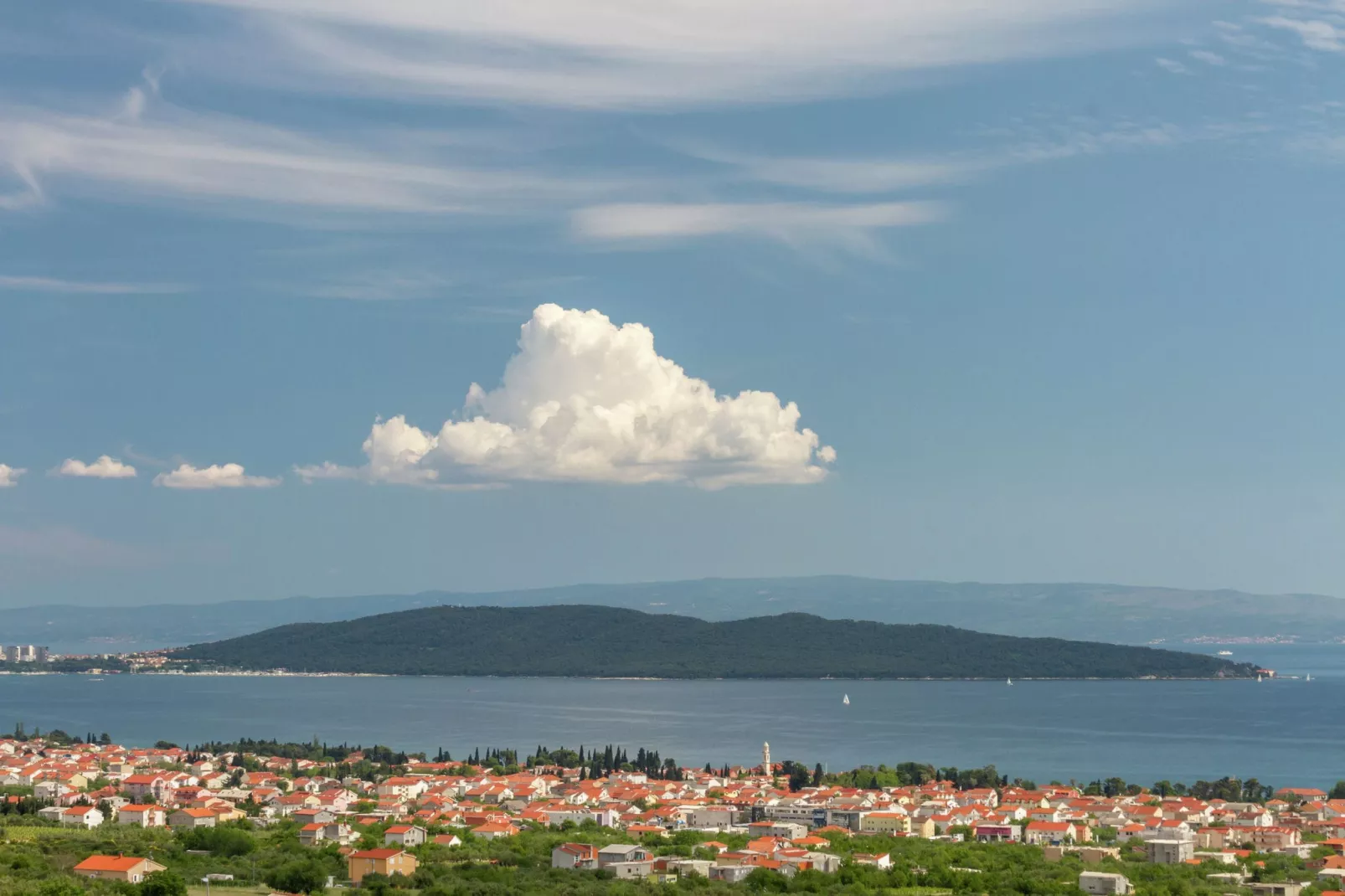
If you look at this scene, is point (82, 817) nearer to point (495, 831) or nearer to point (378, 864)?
point (495, 831)

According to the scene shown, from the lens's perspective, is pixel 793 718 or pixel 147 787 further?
pixel 793 718

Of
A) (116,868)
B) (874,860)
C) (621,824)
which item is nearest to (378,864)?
(116,868)

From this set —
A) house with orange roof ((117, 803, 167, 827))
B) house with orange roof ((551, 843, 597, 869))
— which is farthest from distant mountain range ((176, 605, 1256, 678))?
house with orange roof ((551, 843, 597, 869))

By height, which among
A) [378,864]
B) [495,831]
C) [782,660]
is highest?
[782,660]

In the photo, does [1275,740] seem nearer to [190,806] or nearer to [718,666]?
[190,806]

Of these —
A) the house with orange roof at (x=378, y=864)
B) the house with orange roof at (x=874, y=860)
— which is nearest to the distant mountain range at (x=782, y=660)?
the house with orange roof at (x=874, y=860)

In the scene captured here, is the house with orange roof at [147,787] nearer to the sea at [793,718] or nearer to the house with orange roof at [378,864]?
the house with orange roof at [378,864]

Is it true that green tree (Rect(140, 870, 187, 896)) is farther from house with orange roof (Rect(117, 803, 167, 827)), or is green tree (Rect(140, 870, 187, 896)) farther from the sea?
the sea

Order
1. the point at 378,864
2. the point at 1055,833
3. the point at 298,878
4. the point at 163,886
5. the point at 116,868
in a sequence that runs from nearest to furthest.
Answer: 1. the point at 163,886
2. the point at 116,868
3. the point at 298,878
4. the point at 378,864
5. the point at 1055,833
